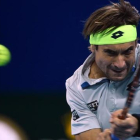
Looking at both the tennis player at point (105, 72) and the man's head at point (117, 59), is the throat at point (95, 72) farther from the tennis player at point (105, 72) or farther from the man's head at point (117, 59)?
the man's head at point (117, 59)

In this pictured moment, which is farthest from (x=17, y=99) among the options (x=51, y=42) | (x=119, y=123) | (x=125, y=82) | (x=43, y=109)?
(x=119, y=123)

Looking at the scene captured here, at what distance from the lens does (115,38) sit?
310 centimetres

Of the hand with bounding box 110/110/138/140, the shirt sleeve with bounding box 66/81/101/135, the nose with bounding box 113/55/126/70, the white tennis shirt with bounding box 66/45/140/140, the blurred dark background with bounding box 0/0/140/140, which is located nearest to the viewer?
the hand with bounding box 110/110/138/140

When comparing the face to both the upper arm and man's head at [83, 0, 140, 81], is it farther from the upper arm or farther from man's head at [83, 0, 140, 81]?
the upper arm

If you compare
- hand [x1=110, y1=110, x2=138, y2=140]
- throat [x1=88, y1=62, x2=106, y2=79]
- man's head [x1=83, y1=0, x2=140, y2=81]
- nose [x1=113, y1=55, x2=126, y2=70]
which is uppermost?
man's head [x1=83, y1=0, x2=140, y2=81]

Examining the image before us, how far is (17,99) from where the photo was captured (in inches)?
191

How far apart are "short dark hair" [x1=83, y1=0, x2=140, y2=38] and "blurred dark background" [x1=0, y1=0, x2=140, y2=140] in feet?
5.00

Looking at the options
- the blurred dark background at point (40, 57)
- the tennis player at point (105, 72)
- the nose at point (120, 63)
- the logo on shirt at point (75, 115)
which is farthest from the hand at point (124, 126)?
the blurred dark background at point (40, 57)

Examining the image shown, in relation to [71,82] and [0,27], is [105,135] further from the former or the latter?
[0,27]

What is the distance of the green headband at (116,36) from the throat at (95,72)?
23cm

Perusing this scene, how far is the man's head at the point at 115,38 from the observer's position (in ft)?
10.1

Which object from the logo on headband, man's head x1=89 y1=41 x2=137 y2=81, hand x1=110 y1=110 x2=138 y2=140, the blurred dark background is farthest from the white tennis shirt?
the blurred dark background

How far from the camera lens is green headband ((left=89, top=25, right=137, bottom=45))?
3.10 meters

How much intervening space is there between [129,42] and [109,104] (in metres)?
0.43
